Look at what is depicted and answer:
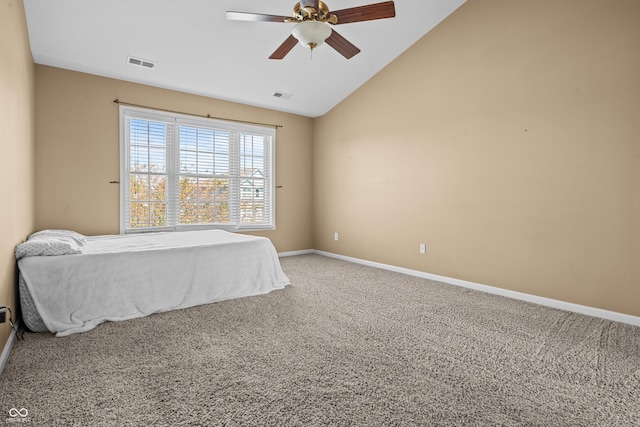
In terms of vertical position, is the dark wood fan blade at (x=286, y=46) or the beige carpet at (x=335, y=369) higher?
the dark wood fan blade at (x=286, y=46)

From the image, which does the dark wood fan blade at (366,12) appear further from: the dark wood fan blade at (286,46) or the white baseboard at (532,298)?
the white baseboard at (532,298)

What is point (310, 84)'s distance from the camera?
488 centimetres

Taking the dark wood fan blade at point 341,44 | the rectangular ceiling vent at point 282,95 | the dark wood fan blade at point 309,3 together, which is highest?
the rectangular ceiling vent at point 282,95

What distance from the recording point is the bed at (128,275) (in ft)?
8.09

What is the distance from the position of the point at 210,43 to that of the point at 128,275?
2588mm

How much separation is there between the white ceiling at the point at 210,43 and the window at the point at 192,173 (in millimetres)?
525

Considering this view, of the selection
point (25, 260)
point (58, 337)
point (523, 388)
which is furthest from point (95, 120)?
point (523, 388)

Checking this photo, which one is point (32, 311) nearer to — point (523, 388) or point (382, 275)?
point (523, 388)

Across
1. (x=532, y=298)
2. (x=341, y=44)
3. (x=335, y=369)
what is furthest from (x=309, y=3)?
(x=532, y=298)

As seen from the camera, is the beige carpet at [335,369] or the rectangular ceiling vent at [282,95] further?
the rectangular ceiling vent at [282,95]

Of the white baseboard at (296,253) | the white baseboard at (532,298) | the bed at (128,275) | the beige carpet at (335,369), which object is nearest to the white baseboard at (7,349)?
the beige carpet at (335,369)

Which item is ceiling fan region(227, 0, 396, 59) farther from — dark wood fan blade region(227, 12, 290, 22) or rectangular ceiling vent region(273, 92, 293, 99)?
rectangular ceiling vent region(273, 92, 293, 99)

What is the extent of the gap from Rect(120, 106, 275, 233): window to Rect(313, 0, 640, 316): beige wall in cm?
173

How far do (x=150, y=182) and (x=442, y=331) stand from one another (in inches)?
153
